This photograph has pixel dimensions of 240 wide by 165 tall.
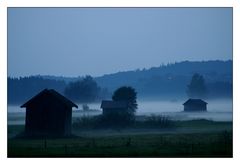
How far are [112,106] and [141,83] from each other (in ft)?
2.11

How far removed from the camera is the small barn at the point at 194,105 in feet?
44.5

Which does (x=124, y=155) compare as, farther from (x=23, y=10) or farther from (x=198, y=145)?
(x=23, y=10)

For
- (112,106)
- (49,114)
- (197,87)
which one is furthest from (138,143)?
(49,114)

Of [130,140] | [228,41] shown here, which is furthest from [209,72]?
[130,140]

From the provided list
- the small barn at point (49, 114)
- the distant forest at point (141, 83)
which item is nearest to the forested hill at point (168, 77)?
the distant forest at point (141, 83)

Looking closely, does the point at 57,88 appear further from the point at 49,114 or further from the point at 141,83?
the point at 141,83

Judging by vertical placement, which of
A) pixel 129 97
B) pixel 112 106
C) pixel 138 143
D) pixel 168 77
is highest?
pixel 168 77

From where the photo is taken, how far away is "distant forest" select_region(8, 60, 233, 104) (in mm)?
13531

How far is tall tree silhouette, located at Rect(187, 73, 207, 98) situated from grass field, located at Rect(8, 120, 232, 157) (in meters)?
0.47

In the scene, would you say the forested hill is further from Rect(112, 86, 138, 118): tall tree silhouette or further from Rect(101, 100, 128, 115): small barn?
Rect(101, 100, 128, 115): small barn

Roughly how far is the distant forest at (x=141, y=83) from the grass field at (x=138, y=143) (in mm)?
542

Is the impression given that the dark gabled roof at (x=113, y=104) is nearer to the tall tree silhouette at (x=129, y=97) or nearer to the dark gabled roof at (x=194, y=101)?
the tall tree silhouette at (x=129, y=97)

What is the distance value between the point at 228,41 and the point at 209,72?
62cm

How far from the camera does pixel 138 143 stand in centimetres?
1358
